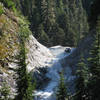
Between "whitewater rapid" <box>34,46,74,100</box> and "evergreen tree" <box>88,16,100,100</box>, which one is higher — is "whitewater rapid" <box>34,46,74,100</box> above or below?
below

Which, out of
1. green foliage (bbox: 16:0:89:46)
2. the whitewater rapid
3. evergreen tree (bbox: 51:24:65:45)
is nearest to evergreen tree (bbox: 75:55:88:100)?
the whitewater rapid

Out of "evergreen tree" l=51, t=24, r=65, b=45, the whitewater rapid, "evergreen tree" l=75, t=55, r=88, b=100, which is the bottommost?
the whitewater rapid

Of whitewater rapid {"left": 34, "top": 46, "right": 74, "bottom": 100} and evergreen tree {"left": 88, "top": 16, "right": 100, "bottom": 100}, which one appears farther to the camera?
whitewater rapid {"left": 34, "top": 46, "right": 74, "bottom": 100}

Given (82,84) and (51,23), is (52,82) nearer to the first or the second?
(82,84)

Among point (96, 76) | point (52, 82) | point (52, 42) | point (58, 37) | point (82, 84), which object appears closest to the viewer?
point (96, 76)

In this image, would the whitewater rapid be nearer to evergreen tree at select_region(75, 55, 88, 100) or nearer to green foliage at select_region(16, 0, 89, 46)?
evergreen tree at select_region(75, 55, 88, 100)

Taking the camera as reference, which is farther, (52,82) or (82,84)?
(52,82)

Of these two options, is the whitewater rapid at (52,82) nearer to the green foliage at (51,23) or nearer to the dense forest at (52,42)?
the dense forest at (52,42)

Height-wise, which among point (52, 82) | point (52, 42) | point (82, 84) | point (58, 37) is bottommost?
point (52, 82)

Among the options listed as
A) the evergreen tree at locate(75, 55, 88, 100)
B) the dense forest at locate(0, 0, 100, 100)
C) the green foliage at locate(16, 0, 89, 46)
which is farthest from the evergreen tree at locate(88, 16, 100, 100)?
the green foliage at locate(16, 0, 89, 46)

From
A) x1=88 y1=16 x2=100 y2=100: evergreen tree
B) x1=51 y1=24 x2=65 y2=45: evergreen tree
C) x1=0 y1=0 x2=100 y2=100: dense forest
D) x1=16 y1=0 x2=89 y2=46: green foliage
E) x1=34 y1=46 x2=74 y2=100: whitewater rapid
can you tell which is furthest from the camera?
x1=16 y1=0 x2=89 y2=46: green foliage

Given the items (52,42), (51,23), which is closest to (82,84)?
(52,42)

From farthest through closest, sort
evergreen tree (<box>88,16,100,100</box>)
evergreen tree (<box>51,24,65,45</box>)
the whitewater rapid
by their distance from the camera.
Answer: evergreen tree (<box>51,24,65,45</box>), the whitewater rapid, evergreen tree (<box>88,16,100,100</box>)

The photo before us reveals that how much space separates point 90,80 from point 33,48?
15.9m
